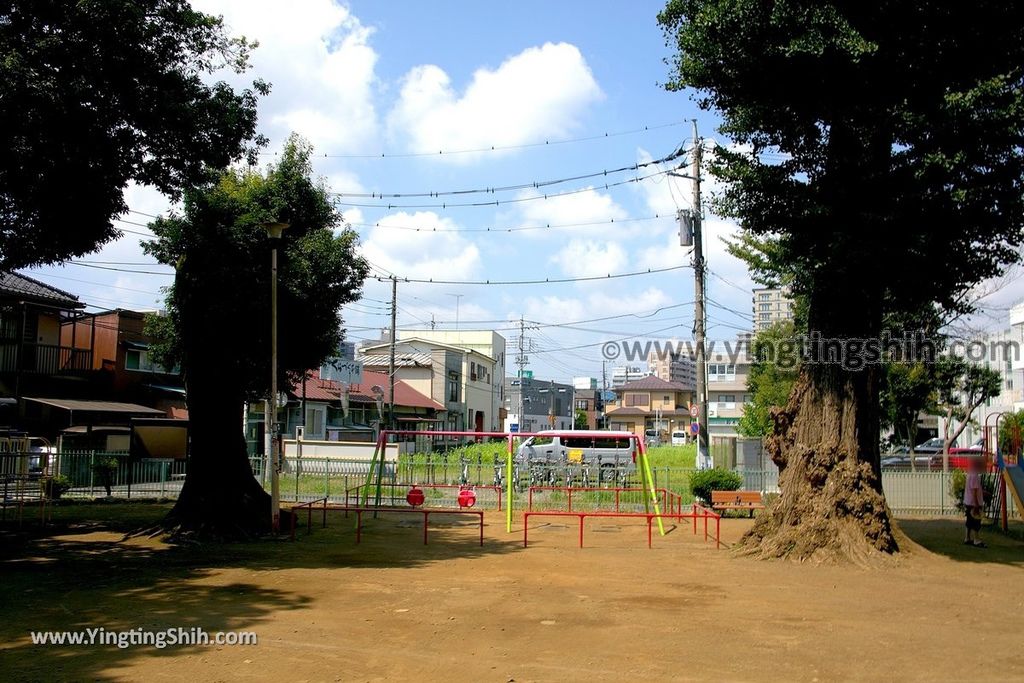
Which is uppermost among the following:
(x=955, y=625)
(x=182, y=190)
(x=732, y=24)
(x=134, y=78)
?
(x=732, y=24)

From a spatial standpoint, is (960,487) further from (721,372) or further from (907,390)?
(721,372)

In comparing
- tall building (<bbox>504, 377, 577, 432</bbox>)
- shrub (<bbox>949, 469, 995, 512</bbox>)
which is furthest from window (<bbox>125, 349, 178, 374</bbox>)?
tall building (<bbox>504, 377, 577, 432</bbox>)

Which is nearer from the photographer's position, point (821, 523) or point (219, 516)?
point (821, 523)

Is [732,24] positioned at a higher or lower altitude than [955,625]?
higher

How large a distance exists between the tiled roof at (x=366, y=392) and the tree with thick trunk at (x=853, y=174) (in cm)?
3261

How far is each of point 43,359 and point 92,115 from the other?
2210 centimetres

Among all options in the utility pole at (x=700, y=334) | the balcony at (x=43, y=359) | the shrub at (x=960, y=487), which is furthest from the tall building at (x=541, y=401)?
the shrub at (x=960, y=487)

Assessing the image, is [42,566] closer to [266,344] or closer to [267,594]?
[267,594]

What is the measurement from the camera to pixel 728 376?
249 feet

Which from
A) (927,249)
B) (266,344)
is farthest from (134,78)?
(927,249)

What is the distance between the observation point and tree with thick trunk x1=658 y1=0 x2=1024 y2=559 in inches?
493

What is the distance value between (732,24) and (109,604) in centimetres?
1193

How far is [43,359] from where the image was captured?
30.7m

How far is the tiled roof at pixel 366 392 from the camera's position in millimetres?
45750
